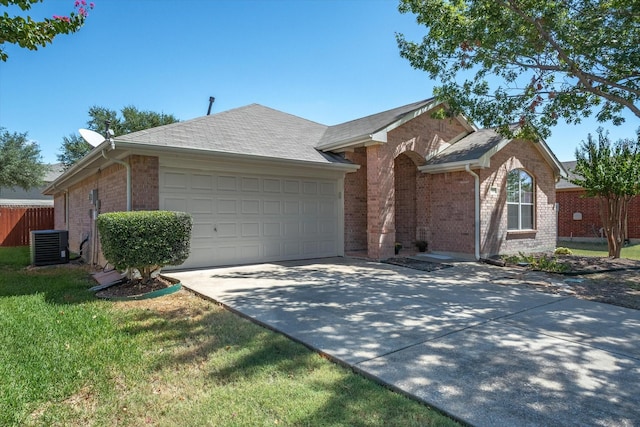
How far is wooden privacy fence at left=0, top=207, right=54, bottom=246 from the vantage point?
2045 cm

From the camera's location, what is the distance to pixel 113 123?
32.1m

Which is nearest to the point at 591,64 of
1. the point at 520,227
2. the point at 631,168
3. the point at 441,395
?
the point at 631,168

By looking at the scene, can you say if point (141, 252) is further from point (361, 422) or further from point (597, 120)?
point (597, 120)

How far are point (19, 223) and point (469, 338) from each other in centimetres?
2521

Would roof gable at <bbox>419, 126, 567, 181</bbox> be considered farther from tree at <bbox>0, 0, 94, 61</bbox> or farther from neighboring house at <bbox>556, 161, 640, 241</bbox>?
tree at <bbox>0, 0, 94, 61</bbox>

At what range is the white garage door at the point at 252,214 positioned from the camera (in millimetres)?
9125

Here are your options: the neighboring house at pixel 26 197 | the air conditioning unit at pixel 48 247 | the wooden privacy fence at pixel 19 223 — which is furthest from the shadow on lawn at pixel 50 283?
the neighboring house at pixel 26 197

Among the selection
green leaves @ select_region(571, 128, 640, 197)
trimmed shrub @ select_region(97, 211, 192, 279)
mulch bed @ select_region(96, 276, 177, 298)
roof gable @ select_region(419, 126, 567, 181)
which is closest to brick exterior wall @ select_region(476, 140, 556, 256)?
roof gable @ select_region(419, 126, 567, 181)

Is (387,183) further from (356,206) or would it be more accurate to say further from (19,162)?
(19,162)

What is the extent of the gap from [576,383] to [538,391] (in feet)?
1.53

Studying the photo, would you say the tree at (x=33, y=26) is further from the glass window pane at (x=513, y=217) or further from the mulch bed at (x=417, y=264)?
the glass window pane at (x=513, y=217)

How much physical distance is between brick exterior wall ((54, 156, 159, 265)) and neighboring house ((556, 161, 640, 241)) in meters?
20.8

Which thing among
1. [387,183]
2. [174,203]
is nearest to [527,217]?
[387,183]

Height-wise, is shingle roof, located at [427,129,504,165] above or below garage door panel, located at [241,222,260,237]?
above
